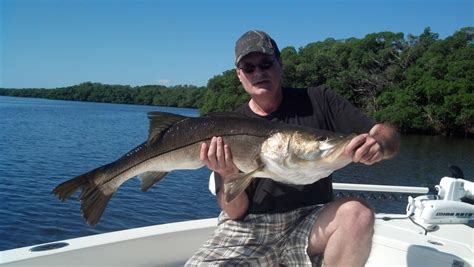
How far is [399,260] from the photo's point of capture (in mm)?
4113

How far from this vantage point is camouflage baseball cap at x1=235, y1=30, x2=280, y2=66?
11.9ft

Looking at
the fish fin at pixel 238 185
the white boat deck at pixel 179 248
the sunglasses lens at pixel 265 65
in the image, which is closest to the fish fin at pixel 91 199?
the white boat deck at pixel 179 248

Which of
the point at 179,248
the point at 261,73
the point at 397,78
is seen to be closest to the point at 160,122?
the point at 261,73

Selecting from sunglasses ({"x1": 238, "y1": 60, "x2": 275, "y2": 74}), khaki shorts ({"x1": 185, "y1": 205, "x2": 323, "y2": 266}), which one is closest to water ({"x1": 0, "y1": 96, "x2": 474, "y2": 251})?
khaki shorts ({"x1": 185, "y1": 205, "x2": 323, "y2": 266})

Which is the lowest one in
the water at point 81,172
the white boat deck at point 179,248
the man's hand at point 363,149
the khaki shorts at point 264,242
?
the water at point 81,172

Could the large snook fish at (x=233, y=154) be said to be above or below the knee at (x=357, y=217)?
above

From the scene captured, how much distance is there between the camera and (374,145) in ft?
9.09

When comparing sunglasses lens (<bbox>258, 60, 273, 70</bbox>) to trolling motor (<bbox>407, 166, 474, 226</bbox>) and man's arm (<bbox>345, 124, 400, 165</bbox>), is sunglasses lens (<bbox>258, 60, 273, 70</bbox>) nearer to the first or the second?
man's arm (<bbox>345, 124, 400, 165</bbox>)

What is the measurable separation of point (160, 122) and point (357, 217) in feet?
5.69

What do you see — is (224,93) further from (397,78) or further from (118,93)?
(118,93)

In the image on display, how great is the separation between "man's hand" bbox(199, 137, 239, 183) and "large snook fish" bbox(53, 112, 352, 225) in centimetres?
5

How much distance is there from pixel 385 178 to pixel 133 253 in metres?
18.5

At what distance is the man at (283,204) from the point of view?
3039 millimetres

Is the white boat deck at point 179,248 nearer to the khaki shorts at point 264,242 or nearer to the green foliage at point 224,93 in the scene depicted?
the khaki shorts at point 264,242
